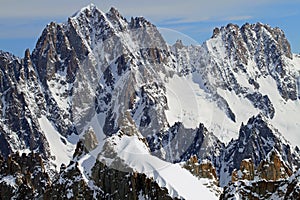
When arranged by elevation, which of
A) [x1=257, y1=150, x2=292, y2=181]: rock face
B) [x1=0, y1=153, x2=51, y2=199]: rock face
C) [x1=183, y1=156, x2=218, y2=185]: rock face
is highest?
[x1=0, y1=153, x2=51, y2=199]: rock face

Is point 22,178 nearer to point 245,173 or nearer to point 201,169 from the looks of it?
point 201,169

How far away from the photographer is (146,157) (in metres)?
82.5

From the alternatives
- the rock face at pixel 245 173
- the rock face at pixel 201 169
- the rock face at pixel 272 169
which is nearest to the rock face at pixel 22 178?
the rock face at pixel 201 169

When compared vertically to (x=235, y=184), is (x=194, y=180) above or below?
above

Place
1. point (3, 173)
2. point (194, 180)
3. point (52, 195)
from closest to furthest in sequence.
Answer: point (194, 180) → point (52, 195) → point (3, 173)

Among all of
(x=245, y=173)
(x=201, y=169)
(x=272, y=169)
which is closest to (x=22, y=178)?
(x=201, y=169)

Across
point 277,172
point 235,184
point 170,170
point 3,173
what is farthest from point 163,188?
point 3,173

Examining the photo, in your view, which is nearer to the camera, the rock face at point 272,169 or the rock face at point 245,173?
the rock face at point 272,169

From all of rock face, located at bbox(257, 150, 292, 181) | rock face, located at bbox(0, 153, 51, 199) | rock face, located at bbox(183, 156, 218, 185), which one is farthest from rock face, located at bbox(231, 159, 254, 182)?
rock face, located at bbox(0, 153, 51, 199)

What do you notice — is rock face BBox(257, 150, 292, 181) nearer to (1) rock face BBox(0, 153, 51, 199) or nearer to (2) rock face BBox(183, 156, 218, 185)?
(2) rock face BBox(183, 156, 218, 185)

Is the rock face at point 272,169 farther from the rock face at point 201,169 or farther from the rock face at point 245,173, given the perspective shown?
the rock face at point 201,169

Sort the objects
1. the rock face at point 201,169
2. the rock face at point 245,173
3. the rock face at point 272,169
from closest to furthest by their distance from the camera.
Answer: the rock face at point 272,169 → the rock face at point 201,169 → the rock face at point 245,173

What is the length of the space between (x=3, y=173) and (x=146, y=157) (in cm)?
5600

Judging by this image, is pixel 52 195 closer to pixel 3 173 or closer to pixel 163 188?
pixel 163 188
